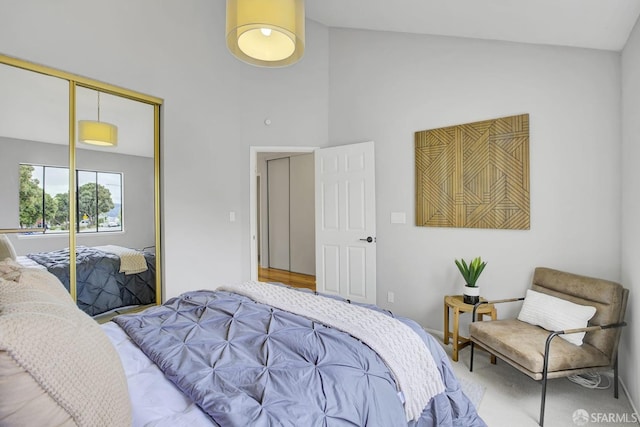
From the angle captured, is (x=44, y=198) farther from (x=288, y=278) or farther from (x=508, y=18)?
(x=288, y=278)

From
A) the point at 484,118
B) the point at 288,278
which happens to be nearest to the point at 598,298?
the point at 484,118

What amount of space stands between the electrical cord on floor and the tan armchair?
0.15m

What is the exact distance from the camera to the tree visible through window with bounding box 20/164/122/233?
8.04 feet

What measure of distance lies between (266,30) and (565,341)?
2.65 metres

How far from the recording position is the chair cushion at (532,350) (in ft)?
6.36

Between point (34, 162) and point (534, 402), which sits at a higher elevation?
point (34, 162)

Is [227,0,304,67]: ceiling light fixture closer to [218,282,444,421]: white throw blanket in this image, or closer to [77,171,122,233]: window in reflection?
[218,282,444,421]: white throw blanket

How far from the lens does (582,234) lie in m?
2.52

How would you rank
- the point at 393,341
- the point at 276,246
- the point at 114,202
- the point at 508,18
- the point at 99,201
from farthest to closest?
the point at 276,246 < the point at 114,202 < the point at 99,201 < the point at 508,18 < the point at 393,341

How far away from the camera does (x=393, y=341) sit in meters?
1.50

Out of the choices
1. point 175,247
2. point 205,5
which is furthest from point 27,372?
point 205,5

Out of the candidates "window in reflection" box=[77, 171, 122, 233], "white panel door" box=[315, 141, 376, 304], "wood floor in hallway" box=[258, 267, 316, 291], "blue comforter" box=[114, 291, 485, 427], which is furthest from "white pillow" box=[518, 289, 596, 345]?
"window in reflection" box=[77, 171, 122, 233]

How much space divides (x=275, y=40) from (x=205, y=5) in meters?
2.17

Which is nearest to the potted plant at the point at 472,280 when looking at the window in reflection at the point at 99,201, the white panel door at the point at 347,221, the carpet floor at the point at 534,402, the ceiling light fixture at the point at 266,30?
the carpet floor at the point at 534,402
